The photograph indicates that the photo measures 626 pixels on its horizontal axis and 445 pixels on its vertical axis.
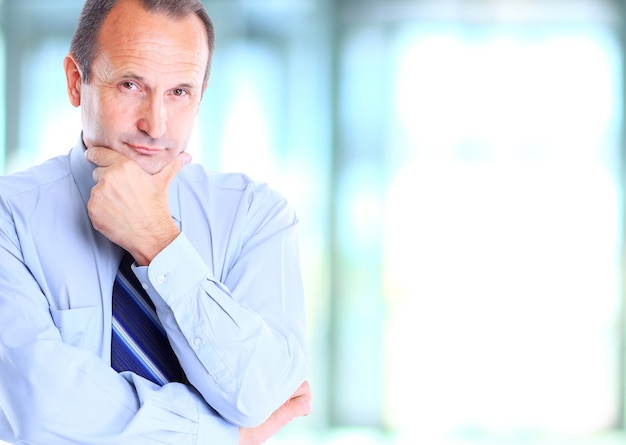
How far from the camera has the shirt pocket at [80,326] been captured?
51.2 inches

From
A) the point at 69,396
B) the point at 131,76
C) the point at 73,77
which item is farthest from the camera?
the point at 73,77

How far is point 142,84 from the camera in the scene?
4.37 feet

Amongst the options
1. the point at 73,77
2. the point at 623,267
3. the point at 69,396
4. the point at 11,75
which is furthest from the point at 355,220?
the point at 69,396

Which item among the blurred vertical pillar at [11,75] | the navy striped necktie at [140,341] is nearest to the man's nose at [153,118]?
the navy striped necktie at [140,341]

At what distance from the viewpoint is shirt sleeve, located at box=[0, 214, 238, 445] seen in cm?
121

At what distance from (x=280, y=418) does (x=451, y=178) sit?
3599mm

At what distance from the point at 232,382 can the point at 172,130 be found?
448 mm

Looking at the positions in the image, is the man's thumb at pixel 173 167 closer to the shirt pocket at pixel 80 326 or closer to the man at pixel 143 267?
the man at pixel 143 267

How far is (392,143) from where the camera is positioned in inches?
190

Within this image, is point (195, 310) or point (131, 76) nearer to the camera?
point (195, 310)

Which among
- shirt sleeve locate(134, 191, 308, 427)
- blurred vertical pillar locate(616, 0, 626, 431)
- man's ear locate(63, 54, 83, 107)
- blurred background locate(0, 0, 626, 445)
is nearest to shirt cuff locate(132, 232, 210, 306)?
shirt sleeve locate(134, 191, 308, 427)

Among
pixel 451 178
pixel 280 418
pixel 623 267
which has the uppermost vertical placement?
pixel 451 178

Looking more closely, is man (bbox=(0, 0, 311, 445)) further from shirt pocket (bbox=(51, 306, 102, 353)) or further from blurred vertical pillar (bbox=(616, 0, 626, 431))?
blurred vertical pillar (bbox=(616, 0, 626, 431))

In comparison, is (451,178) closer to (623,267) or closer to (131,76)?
(623,267)
